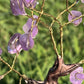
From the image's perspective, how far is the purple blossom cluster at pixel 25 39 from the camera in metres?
0.44

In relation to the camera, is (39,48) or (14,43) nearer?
(14,43)

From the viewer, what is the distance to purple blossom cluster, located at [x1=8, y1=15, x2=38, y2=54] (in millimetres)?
437

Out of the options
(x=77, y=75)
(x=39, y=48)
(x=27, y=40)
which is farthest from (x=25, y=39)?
(x=39, y=48)

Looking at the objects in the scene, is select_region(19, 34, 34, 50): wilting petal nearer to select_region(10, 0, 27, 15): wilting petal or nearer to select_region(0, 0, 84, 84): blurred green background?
select_region(10, 0, 27, 15): wilting petal

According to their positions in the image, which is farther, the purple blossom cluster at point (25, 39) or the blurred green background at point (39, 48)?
the blurred green background at point (39, 48)

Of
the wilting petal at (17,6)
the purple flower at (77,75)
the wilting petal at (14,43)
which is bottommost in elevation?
the purple flower at (77,75)

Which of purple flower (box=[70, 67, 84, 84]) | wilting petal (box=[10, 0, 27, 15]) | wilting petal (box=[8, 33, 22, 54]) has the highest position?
wilting petal (box=[10, 0, 27, 15])

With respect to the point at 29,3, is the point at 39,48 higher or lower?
lower

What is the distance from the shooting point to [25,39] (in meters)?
0.44

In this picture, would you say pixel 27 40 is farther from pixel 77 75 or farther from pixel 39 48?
pixel 39 48

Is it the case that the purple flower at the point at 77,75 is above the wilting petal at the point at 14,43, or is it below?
below

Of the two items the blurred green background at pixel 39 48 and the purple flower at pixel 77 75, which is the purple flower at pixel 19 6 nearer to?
the purple flower at pixel 77 75

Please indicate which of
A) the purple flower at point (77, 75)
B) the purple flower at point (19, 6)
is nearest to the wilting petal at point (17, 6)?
the purple flower at point (19, 6)

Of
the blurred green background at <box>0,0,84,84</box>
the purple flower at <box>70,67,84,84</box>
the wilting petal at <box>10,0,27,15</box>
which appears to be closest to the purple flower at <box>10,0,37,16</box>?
the wilting petal at <box>10,0,27,15</box>
